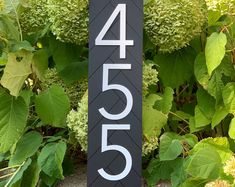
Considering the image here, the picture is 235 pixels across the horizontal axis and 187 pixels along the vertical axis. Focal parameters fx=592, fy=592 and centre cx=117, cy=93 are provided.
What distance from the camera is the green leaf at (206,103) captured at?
119 cm

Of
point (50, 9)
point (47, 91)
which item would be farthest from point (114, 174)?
point (50, 9)

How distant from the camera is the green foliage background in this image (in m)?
1.09

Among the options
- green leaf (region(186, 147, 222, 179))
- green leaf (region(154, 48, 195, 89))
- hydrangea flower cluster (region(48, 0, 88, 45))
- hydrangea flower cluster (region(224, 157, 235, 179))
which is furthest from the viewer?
green leaf (region(154, 48, 195, 89))

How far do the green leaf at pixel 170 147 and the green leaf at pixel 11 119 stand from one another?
0.88 feet

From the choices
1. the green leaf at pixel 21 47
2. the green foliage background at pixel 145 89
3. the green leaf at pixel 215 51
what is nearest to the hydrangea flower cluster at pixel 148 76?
the green foliage background at pixel 145 89

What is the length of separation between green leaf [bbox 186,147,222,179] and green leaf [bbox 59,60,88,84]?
12.0 inches

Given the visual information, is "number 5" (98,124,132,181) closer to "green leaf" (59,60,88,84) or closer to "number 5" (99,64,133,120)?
"number 5" (99,64,133,120)

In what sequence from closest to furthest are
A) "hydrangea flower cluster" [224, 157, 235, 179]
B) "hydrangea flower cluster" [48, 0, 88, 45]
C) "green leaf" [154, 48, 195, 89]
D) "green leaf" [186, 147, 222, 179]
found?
"hydrangea flower cluster" [224, 157, 235, 179] < "green leaf" [186, 147, 222, 179] < "hydrangea flower cluster" [48, 0, 88, 45] < "green leaf" [154, 48, 195, 89]

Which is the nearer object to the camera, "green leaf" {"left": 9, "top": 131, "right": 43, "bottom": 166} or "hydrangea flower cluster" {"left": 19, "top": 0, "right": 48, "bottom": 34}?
"green leaf" {"left": 9, "top": 131, "right": 43, "bottom": 166}

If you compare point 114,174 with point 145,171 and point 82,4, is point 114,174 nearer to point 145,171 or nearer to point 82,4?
point 145,171

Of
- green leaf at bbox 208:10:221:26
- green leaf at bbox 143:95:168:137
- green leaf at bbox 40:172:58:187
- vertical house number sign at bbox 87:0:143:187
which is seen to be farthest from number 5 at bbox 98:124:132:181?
green leaf at bbox 208:10:221:26

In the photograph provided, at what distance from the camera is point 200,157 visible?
3.36 feet

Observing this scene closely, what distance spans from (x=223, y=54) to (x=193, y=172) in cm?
23

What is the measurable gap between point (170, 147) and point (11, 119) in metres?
0.31
